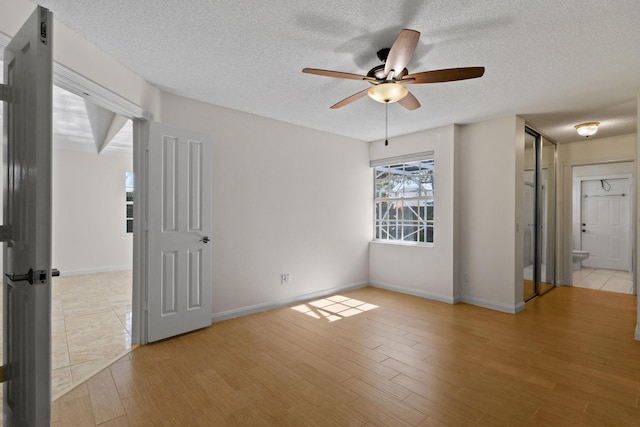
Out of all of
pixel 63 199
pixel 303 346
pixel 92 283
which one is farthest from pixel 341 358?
pixel 63 199

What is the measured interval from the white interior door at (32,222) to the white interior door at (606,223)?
29.1 feet

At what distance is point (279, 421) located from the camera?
195 cm

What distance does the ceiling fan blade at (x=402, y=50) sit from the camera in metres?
1.79

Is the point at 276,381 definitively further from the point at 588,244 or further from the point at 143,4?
the point at 588,244

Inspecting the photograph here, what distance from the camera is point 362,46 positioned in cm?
237

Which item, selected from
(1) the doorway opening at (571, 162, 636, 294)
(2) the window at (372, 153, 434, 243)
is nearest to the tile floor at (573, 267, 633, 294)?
(1) the doorway opening at (571, 162, 636, 294)

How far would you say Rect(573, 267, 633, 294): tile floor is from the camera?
5227mm

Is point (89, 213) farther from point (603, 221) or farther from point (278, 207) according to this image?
point (603, 221)

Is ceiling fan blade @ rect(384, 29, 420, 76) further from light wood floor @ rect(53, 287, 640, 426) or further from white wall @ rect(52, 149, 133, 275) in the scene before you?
white wall @ rect(52, 149, 133, 275)

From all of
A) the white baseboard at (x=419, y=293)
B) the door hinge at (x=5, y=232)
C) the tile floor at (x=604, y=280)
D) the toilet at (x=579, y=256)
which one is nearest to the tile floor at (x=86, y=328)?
the door hinge at (x=5, y=232)

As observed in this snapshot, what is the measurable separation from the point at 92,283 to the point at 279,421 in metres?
5.23

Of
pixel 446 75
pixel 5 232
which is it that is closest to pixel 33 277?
pixel 5 232

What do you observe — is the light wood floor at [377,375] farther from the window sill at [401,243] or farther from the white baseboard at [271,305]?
the window sill at [401,243]

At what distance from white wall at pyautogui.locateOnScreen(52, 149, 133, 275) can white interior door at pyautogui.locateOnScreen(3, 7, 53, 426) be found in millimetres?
5963
